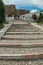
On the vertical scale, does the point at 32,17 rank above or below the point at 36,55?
below

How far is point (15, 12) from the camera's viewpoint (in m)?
37.1

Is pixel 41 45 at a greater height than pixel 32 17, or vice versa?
pixel 41 45

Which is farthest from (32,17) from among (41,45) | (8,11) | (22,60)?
(22,60)

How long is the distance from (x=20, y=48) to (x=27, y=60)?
141cm

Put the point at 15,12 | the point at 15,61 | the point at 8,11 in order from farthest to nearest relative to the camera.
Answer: the point at 15,12 → the point at 8,11 → the point at 15,61

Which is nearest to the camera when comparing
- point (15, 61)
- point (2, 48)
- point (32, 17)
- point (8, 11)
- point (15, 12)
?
point (15, 61)

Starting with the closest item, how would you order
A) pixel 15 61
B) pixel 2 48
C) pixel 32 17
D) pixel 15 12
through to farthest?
pixel 15 61 < pixel 2 48 < pixel 32 17 < pixel 15 12

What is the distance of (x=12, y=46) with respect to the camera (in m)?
6.02

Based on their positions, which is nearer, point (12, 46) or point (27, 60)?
point (27, 60)

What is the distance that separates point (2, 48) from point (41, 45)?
4.60 feet

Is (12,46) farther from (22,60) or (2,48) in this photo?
(22,60)

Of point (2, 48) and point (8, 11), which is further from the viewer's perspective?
point (8, 11)

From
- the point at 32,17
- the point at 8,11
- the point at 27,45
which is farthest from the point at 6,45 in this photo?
the point at 8,11

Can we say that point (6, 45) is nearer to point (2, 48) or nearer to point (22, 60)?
point (2, 48)
